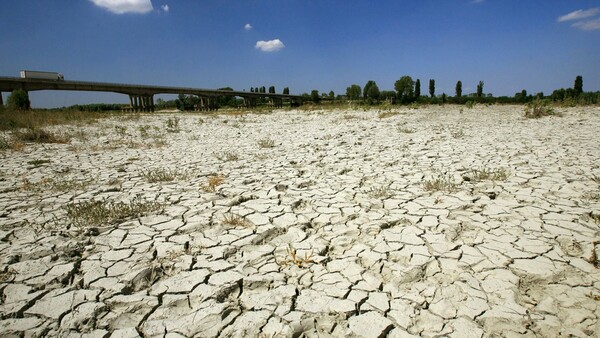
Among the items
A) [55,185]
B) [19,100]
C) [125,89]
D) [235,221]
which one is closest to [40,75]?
[125,89]

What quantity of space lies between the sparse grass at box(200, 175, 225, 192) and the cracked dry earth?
0.20 feet

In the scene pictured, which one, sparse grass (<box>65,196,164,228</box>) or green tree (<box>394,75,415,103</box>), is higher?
green tree (<box>394,75,415,103</box>)

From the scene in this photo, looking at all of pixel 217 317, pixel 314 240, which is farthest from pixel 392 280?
pixel 217 317

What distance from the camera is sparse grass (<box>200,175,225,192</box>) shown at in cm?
430

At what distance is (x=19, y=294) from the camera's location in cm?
209

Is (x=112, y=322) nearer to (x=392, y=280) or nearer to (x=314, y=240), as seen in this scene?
(x=314, y=240)

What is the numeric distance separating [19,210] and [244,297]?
11.1ft

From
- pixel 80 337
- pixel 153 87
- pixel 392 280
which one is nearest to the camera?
pixel 80 337

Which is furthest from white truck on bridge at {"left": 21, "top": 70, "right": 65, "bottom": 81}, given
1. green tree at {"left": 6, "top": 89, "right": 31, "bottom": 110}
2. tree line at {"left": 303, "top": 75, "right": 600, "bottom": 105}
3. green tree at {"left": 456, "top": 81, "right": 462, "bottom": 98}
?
green tree at {"left": 456, "top": 81, "right": 462, "bottom": 98}

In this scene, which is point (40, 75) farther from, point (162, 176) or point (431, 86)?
point (431, 86)

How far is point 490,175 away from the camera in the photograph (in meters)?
4.52

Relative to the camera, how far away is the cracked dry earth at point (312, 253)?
1842 mm

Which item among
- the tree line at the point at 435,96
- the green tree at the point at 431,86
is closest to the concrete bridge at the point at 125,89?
the tree line at the point at 435,96

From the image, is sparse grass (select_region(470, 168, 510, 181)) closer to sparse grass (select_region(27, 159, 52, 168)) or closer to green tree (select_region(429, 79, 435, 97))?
sparse grass (select_region(27, 159, 52, 168))
